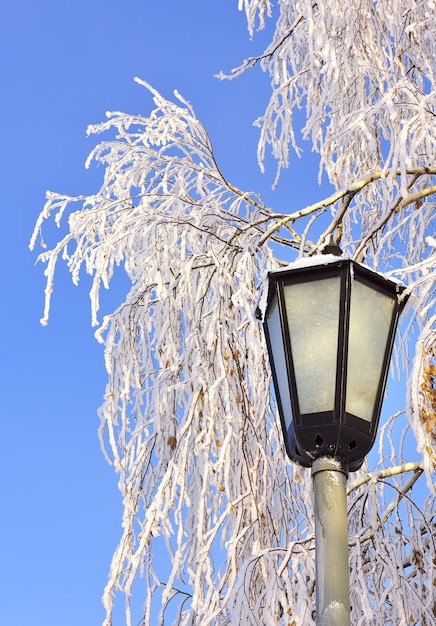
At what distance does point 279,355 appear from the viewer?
8.71ft

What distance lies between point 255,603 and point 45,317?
1592mm

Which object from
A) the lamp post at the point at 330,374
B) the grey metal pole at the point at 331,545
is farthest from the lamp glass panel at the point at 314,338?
the grey metal pole at the point at 331,545

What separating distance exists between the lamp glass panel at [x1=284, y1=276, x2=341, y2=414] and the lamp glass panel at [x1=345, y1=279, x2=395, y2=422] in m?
0.05

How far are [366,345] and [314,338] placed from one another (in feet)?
0.48

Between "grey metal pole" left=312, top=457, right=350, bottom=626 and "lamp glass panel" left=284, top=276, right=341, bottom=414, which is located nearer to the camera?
"grey metal pole" left=312, top=457, right=350, bottom=626

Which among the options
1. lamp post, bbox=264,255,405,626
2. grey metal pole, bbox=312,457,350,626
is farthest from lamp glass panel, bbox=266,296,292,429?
grey metal pole, bbox=312,457,350,626

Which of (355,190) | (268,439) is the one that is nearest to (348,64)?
(355,190)

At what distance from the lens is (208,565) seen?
382 centimetres

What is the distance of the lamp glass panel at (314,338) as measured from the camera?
8.25ft

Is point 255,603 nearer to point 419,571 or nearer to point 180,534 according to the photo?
point 180,534

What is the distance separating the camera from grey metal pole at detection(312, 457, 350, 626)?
91.8 inches

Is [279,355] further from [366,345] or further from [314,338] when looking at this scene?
[366,345]

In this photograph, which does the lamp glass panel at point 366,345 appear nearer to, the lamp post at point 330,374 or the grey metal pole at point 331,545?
the lamp post at point 330,374

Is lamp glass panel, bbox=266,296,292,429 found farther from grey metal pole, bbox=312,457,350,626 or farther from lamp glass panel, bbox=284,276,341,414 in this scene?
grey metal pole, bbox=312,457,350,626
